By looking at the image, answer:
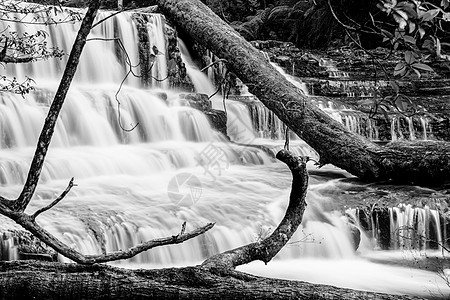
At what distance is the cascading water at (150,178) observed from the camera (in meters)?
5.68

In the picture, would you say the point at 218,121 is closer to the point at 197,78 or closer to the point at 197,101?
the point at 197,101

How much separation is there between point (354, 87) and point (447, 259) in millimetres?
7374

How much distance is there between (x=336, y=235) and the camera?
6.39 metres

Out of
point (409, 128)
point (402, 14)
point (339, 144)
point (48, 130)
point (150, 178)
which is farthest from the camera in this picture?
point (409, 128)

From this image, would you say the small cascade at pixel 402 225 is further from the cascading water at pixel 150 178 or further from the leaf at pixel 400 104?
the leaf at pixel 400 104

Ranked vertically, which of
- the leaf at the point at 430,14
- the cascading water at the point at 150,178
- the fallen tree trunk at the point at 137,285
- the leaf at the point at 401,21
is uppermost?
the leaf at the point at 430,14

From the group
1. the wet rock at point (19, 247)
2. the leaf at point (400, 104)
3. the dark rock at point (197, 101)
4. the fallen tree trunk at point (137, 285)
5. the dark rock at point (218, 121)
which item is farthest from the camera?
the dark rock at point (197, 101)

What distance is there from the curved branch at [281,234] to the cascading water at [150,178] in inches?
41.0

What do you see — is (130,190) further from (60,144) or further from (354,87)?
(354,87)

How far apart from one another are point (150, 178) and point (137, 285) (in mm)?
5596

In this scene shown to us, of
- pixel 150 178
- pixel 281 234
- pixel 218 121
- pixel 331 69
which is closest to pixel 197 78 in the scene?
pixel 218 121

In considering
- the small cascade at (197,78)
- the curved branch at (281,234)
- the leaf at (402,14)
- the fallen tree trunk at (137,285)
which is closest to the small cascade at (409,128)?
the small cascade at (197,78)

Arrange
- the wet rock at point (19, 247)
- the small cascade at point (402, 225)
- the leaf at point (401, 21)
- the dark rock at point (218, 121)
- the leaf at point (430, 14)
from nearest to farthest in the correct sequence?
the leaf at point (430, 14)
the leaf at point (401, 21)
the wet rock at point (19, 247)
the small cascade at point (402, 225)
the dark rock at point (218, 121)

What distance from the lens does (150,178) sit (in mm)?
8047
